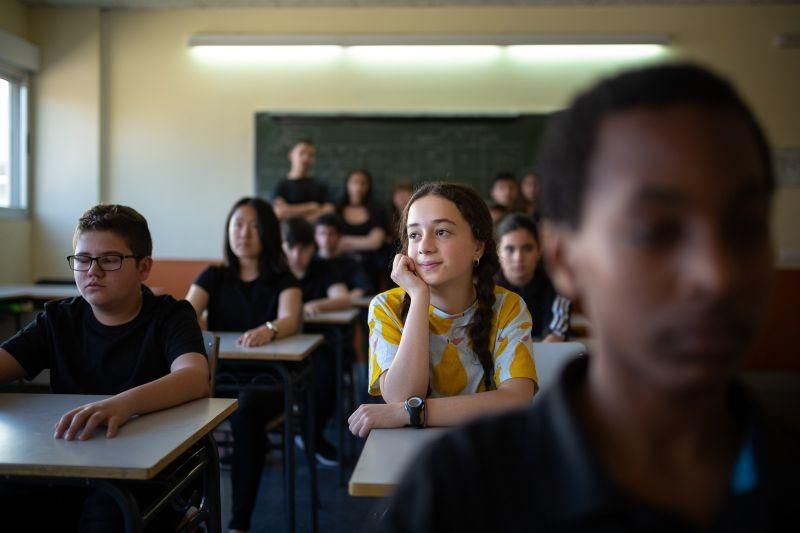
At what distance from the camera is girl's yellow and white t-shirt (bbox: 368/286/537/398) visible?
5.93ft

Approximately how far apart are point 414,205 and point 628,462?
4.44 ft

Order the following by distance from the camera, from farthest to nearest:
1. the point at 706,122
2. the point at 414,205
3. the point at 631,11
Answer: the point at 631,11, the point at 414,205, the point at 706,122

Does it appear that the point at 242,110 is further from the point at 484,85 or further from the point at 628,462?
the point at 628,462

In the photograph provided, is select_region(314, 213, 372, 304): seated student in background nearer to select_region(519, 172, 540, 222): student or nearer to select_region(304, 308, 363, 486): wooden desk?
select_region(304, 308, 363, 486): wooden desk

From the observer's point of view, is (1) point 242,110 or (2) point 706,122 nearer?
(2) point 706,122

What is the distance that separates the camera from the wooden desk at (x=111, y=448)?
1.39 metres

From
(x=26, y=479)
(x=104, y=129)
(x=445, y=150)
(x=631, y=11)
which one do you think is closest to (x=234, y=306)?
(x=26, y=479)

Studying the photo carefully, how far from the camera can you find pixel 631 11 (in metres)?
6.32

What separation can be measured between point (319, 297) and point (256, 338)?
149cm

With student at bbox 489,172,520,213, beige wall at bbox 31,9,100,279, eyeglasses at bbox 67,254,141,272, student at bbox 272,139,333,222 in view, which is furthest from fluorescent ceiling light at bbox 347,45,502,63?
eyeglasses at bbox 67,254,141,272

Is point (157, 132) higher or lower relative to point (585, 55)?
lower

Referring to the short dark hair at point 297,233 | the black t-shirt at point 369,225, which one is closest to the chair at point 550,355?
the short dark hair at point 297,233

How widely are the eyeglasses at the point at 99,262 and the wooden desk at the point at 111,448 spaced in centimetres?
35

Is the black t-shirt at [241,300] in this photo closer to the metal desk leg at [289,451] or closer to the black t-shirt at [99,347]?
the metal desk leg at [289,451]
